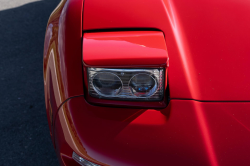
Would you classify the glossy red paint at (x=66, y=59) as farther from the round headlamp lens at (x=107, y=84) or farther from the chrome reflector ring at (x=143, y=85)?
the chrome reflector ring at (x=143, y=85)

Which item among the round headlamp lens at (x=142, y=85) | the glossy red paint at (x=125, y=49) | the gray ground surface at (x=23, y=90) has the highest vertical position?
the glossy red paint at (x=125, y=49)

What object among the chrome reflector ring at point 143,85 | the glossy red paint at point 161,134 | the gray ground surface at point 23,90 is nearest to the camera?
the glossy red paint at point 161,134

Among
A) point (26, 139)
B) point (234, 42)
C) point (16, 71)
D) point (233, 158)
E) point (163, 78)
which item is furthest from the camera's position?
point (16, 71)

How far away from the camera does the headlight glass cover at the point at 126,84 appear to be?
3.37 feet

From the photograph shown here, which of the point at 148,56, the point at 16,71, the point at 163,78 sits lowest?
the point at 16,71

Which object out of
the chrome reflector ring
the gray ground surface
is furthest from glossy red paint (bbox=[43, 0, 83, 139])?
the gray ground surface

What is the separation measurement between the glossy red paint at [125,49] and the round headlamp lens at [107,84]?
7 centimetres

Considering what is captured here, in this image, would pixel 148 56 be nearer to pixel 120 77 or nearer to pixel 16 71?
pixel 120 77

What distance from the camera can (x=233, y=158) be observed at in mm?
933

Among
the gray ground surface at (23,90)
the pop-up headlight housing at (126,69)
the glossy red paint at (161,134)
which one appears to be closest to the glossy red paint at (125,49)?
the pop-up headlight housing at (126,69)

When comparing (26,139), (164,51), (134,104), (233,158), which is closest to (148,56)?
(164,51)

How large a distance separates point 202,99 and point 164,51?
27 centimetres

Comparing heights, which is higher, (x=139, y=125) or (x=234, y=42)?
(x=234, y=42)

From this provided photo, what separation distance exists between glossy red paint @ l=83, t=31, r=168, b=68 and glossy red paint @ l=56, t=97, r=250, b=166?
205mm
